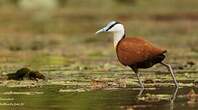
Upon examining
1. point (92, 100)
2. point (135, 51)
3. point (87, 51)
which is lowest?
point (92, 100)

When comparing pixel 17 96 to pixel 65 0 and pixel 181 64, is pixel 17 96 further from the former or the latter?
pixel 65 0

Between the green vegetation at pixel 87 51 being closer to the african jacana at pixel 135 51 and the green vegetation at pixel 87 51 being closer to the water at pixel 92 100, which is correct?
the water at pixel 92 100

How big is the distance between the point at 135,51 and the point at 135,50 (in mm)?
19

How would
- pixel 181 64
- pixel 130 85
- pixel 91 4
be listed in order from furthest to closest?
pixel 91 4 < pixel 181 64 < pixel 130 85

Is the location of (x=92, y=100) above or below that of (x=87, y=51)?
below

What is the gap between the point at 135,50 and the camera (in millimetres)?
15180

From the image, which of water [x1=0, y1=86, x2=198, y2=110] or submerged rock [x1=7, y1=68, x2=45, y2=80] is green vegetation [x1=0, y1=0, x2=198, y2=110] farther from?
submerged rock [x1=7, y1=68, x2=45, y2=80]

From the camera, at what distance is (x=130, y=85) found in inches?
635

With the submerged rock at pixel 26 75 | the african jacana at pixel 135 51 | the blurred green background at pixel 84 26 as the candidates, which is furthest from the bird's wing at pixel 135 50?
the blurred green background at pixel 84 26

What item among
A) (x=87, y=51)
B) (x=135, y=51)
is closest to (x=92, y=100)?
(x=135, y=51)

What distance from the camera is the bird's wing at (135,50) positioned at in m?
14.9

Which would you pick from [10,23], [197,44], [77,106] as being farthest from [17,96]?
[10,23]

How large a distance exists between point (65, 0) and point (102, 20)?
8.24m

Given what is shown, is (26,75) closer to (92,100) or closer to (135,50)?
(135,50)
